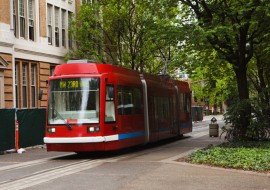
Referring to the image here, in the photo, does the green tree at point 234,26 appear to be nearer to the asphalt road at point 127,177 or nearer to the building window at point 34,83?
the asphalt road at point 127,177

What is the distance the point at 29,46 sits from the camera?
3095 cm

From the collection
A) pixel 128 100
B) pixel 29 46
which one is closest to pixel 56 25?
pixel 29 46

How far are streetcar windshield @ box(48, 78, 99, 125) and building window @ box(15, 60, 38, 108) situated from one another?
13994 mm

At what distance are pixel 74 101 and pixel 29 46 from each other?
15498mm

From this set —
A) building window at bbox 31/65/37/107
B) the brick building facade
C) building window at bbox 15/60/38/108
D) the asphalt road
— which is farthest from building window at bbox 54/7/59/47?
the asphalt road

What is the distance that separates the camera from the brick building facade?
27906 millimetres

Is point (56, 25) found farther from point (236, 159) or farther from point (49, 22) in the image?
point (236, 159)

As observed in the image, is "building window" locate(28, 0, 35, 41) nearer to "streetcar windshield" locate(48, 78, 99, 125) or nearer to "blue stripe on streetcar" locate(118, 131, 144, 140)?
"blue stripe on streetcar" locate(118, 131, 144, 140)

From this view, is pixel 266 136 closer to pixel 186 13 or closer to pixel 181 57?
pixel 181 57

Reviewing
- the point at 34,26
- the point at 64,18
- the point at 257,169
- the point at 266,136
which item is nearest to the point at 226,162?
the point at 257,169

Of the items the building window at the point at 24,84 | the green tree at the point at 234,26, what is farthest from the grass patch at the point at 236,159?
the building window at the point at 24,84

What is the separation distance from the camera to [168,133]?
23.8m

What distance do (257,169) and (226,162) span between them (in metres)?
1.19

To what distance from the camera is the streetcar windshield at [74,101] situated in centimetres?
1638
